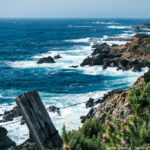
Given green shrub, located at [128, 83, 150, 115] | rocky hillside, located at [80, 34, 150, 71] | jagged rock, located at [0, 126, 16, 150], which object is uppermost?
green shrub, located at [128, 83, 150, 115]

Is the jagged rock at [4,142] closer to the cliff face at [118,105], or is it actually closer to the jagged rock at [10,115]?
the jagged rock at [10,115]

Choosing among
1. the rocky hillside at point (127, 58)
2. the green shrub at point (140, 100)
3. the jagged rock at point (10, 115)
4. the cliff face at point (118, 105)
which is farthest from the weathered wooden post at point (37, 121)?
the rocky hillside at point (127, 58)

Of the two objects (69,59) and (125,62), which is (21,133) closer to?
(125,62)

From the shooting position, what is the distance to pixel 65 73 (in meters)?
39.8

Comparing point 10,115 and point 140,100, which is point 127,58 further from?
point 140,100

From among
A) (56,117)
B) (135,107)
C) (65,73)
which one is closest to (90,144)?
(135,107)

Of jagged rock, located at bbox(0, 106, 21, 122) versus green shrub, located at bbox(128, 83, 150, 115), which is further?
jagged rock, located at bbox(0, 106, 21, 122)

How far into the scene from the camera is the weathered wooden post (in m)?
4.98

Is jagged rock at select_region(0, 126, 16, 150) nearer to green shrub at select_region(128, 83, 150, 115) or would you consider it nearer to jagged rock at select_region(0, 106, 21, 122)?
jagged rock at select_region(0, 106, 21, 122)

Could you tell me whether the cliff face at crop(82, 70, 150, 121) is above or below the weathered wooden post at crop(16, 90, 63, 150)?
below

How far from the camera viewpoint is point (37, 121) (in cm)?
512

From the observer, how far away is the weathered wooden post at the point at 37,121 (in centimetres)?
498

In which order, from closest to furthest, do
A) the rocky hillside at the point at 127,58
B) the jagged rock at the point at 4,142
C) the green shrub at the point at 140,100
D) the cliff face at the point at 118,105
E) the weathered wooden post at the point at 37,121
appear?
1. the weathered wooden post at the point at 37,121
2. the green shrub at the point at 140,100
3. the cliff face at the point at 118,105
4. the jagged rock at the point at 4,142
5. the rocky hillside at the point at 127,58

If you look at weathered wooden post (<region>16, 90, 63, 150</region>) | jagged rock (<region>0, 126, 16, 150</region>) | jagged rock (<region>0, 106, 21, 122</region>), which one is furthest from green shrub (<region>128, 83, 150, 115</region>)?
jagged rock (<region>0, 106, 21, 122</region>)
